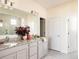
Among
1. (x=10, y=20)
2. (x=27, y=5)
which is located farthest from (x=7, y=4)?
(x=27, y=5)

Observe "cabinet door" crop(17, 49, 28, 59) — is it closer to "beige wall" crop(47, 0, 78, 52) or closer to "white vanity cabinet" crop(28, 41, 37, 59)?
"white vanity cabinet" crop(28, 41, 37, 59)

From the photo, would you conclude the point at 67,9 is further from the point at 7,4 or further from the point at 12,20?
the point at 7,4

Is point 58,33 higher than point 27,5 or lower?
lower

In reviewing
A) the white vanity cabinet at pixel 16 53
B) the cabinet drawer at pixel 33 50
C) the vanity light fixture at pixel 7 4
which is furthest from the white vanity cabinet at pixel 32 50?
the vanity light fixture at pixel 7 4

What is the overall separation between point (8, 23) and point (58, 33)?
11.6 feet

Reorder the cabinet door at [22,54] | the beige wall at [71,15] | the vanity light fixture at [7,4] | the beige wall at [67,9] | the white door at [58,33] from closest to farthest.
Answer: the cabinet door at [22,54] < the vanity light fixture at [7,4] < the white door at [58,33] < the beige wall at [71,15] < the beige wall at [67,9]

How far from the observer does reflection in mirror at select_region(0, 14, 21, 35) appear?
3.22m

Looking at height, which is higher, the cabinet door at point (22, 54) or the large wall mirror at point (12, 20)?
the large wall mirror at point (12, 20)

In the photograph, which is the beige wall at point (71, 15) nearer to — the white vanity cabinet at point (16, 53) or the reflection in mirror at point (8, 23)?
the reflection in mirror at point (8, 23)

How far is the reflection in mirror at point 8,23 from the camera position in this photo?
10.6 ft

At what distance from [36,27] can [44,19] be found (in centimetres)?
137

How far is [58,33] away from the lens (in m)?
6.20

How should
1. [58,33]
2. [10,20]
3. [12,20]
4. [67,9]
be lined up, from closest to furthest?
[10,20]
[12,20]
[58,33]
[67,9]

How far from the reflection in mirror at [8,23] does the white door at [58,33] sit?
2.92 m
